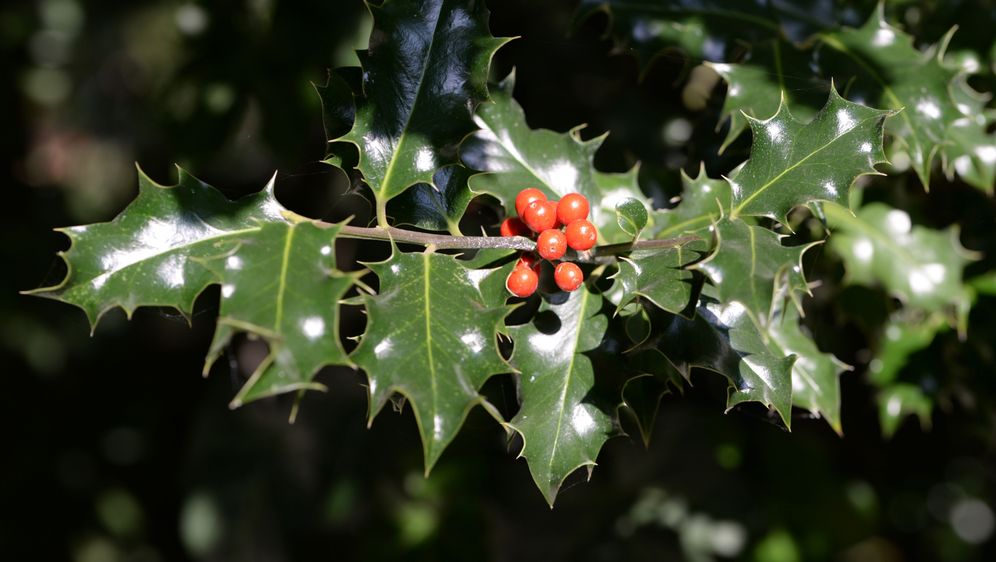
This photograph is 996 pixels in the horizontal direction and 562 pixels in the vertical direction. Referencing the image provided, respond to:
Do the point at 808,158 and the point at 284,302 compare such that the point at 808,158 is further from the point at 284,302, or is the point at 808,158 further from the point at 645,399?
the point at 284,302

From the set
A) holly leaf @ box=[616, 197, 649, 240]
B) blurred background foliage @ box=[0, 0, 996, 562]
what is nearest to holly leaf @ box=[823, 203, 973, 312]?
blurred background foliage @ box=[0, 0, 996, 562]

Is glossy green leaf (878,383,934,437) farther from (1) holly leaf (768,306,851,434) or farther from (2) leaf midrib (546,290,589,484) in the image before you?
(2) leaf midrib (546,290,589,484)

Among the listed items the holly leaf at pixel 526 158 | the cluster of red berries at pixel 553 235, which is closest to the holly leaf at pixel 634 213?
the cluster of red berries at pixel 553 235

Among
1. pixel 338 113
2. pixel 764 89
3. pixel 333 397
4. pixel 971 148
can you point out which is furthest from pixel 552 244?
pixel 333 397

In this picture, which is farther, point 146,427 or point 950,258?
point 146,427

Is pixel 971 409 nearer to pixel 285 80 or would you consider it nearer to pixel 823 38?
pixel 823 38

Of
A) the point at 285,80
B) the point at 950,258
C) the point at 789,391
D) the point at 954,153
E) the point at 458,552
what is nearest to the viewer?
the point at 789,391

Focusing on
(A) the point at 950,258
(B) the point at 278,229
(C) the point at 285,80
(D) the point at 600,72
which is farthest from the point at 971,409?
(C) the point at 285,80
